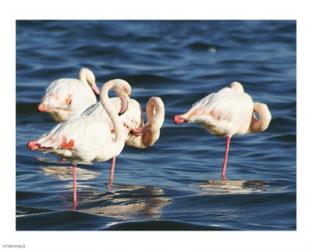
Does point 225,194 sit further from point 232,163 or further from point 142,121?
point 232,163

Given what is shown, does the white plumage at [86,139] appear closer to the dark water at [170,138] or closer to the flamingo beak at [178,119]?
the dark water at [170,138]

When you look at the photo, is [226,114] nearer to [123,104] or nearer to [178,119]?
[178,119]

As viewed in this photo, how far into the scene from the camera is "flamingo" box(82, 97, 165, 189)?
10.5 metres

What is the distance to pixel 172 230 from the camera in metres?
8.62

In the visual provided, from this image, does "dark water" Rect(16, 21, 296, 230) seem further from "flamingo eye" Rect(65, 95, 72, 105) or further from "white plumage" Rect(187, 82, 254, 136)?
"flamingo eye" Rect(65, 95, 72, 105)

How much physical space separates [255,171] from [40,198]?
333cm

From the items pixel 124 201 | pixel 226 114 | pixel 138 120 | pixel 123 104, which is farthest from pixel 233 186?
pixel 123 104

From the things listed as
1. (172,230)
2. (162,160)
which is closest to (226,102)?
(162,160)

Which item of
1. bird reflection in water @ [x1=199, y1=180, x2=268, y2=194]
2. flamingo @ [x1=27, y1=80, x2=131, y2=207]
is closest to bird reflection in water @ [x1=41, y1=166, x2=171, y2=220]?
flamingo @ [x1=27, y1=80, x2=131, y2=207]

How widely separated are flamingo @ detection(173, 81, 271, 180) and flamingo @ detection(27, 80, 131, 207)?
1294mm

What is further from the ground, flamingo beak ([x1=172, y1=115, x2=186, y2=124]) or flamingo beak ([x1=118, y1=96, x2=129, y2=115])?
flamingo beak ([x1=118, y1=96, x2=129, y2=115])

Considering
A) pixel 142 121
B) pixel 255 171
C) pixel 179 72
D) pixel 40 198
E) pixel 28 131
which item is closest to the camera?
pixel 40 198

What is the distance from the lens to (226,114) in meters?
11.2

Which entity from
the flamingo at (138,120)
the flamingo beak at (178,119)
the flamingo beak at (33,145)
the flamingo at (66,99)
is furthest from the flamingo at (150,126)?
the flamingo at (66,99)
